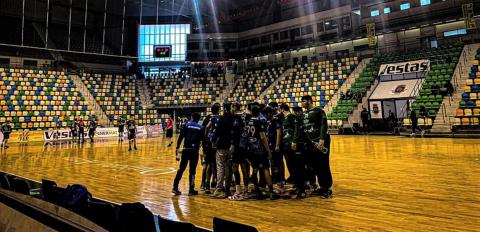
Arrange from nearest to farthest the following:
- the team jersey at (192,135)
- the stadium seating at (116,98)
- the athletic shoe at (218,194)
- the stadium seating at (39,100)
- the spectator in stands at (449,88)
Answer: the athletic shoe at (218,194), the team jersey at (192,135), the spectator in stands at (449,88), the stadium seating at (39,100), the stadium seating at (116,98)

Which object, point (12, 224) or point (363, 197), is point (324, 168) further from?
point (12, 224)

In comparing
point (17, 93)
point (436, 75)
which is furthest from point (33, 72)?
point (436, 75)

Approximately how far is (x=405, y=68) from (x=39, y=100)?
30640mm

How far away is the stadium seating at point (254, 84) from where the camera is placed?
31719mm

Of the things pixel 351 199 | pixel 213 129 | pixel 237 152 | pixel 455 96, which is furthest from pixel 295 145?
pixel 455 96

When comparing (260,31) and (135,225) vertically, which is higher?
(260,31)

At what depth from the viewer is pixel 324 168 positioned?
5270mm

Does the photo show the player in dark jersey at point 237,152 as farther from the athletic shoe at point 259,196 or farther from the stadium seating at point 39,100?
the stadium seating at point 39,100

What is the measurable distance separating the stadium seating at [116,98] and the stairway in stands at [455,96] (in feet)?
79.6

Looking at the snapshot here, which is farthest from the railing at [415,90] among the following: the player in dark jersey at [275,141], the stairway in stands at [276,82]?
the player in dark jersey at [275,141]

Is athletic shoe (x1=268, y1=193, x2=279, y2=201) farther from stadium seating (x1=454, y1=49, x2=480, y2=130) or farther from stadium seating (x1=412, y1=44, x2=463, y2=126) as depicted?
stadium seating (x1=412, y1=44, x2=463, y2=126)

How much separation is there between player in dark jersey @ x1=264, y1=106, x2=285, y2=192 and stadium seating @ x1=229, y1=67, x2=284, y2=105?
967 inches

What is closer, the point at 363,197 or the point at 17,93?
the point at 363,197

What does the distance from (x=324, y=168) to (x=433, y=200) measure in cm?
175
